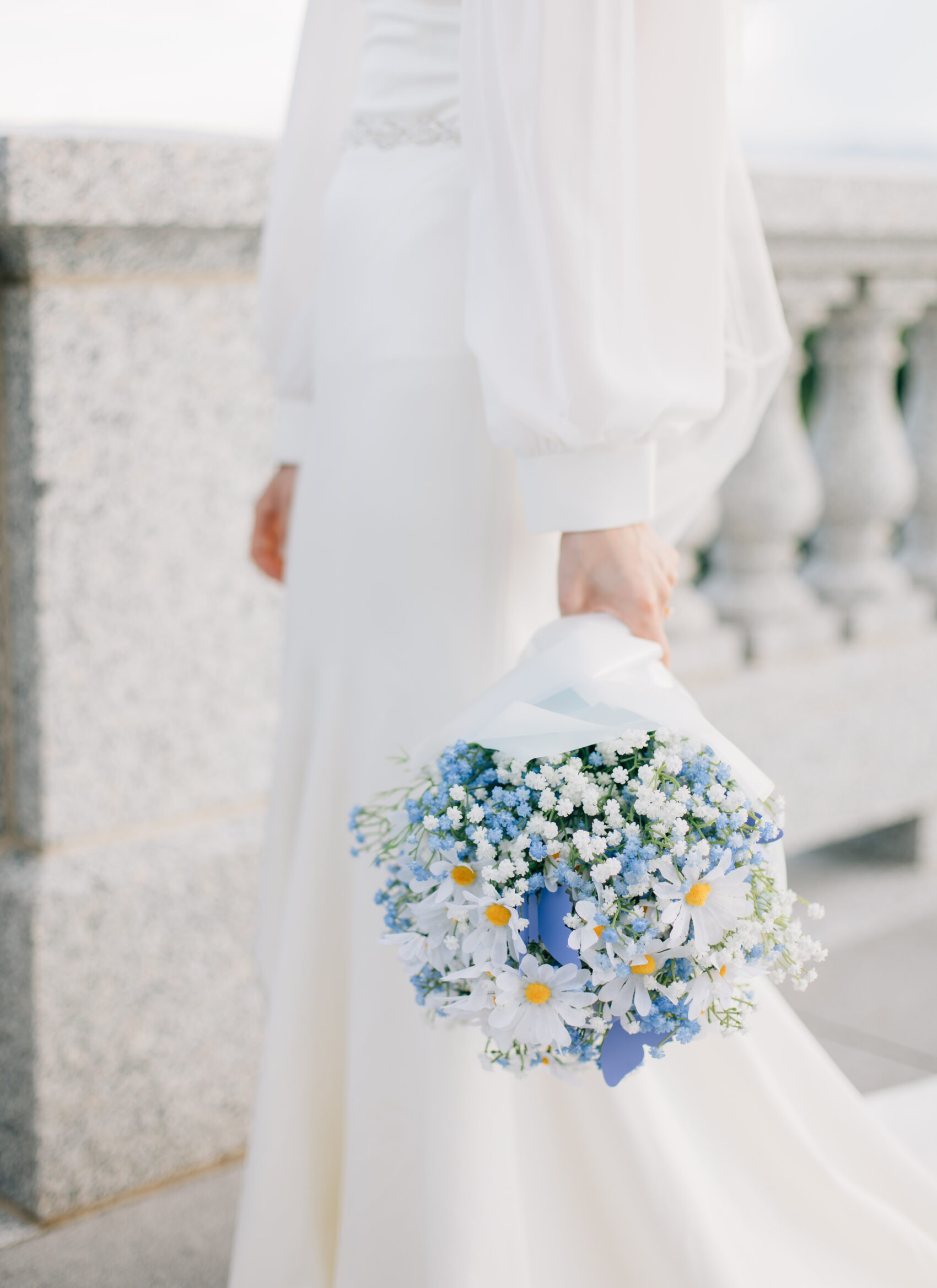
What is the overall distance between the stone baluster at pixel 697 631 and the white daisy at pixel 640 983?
6.36 feet

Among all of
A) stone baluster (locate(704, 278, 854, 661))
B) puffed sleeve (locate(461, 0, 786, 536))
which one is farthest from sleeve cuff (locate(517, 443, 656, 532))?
stone baluster (locate(704, 278, 854, 661))

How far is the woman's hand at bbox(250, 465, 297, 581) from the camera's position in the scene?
201cm

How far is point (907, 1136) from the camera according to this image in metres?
2.31

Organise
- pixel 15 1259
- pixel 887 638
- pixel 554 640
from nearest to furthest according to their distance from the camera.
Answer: pixel 554 640 → pixel 15 1259 → pixel 887 638

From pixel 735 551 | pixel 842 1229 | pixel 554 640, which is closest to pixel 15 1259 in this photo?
pixel 842 1229

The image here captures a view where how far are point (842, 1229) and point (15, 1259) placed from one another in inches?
46.4

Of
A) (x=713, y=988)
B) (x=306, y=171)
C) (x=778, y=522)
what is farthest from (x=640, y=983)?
(x=778, y=522)

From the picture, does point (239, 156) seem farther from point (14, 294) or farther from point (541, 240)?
point (541, 240)

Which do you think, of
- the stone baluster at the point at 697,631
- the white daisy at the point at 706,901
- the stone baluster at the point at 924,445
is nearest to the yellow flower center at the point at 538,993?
the white daisy at the point at 706,901

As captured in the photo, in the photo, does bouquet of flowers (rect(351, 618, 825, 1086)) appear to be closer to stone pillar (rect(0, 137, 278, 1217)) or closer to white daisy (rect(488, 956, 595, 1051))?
white daisy (rect(488, 956, 595, 1051))

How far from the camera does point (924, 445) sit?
375 cm

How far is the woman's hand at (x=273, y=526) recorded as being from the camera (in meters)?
2.01

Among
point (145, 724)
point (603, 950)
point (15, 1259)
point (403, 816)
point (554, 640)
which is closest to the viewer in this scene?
point (603, 950)

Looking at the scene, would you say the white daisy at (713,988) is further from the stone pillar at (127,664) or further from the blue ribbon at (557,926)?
the stone pillar at (127,664)
